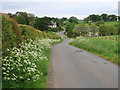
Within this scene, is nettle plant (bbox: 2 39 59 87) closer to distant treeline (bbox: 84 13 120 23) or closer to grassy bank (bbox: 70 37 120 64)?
grassy bank (bbox: 70 37 120 64)

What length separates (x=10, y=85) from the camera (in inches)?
233

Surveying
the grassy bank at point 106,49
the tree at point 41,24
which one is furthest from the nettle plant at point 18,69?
the tree at point 41,24

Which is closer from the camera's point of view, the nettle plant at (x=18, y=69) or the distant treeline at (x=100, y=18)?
the nettle plant at (x=18, y=69)

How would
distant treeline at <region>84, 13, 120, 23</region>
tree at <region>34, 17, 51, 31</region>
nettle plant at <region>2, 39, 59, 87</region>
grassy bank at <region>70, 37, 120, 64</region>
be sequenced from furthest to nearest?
distant treeline at <region>84, 13, 120, 23</region>, tree at <region>34, 17, 51, 31</region>, grassy bank at <region>70, 37, 120, 64</region>, nettle plant at <region>2, 39, 59, 87</region>

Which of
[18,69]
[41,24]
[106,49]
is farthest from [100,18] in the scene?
[18,69]

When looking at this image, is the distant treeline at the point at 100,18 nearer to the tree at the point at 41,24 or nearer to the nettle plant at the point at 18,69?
the tree at the point at 41,24

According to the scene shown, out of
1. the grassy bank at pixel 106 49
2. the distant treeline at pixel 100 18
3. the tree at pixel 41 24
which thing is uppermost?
the distant treeline at pixel 100 18

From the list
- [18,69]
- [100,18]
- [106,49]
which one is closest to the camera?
[18,69]

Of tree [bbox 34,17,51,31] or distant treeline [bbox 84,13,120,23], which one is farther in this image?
distant treeline [bbox 84,13,120,23]

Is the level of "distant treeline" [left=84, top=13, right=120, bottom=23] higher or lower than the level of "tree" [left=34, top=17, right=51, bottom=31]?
higher

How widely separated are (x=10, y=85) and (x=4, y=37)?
2710 mm

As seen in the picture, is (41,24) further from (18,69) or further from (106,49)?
(18,69)

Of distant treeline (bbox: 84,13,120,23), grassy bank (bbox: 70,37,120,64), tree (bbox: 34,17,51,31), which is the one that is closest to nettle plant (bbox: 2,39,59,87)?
grassy bank (bbox: 70,37,120,64)

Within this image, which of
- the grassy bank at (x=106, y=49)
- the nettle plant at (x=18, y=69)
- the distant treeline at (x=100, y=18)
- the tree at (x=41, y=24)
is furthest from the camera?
the distant treeline at (x=100, y=18)
